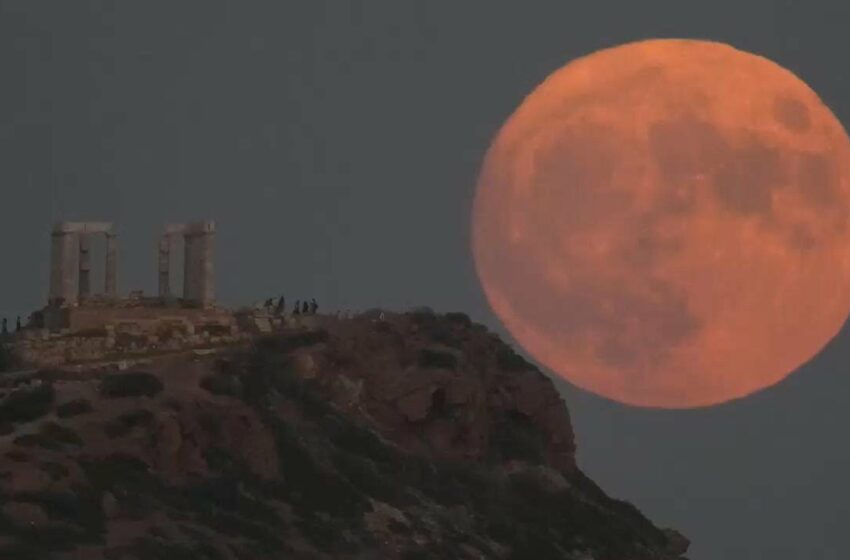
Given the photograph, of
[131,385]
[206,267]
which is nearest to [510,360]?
[206,267]

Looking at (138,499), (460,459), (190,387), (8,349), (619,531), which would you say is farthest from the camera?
(619,531)

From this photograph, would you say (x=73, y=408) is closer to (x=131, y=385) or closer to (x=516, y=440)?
(x=131, y=385)

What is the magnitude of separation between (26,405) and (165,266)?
25.6 metres

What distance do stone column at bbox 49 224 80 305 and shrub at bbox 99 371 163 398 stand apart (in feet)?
50.3

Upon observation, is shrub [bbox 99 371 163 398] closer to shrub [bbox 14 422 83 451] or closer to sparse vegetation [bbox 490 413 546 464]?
shrub [bbox 14 422 83 451]

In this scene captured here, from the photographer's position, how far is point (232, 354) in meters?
81.1

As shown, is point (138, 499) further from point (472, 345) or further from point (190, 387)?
point (472, 345)

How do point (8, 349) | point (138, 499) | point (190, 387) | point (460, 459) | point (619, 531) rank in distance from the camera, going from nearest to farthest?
point (138, 499) < point (190, 387) < point (8, 349) < point (460, 459) < point (619, 531)

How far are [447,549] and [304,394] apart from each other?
10307mm

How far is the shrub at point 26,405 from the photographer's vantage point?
219 feet

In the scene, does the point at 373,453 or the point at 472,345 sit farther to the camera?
the point at 472,345

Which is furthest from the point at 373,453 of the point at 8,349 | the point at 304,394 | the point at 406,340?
the point at 8,349

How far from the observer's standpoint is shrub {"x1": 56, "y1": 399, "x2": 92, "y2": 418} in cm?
6706

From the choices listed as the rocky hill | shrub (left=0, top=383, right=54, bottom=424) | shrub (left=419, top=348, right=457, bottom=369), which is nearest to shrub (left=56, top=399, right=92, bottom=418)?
the rocky hill
